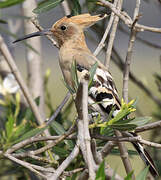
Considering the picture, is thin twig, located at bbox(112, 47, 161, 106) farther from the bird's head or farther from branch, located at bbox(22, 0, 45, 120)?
branch, located at bbox(22, 0, 45, 120)

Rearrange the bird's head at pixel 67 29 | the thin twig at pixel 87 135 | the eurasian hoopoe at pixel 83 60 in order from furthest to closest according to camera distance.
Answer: the bird's head at pixel 67 29, the eurasian hoopoe at pixel 83 60, the thin twig at pixel 87 135

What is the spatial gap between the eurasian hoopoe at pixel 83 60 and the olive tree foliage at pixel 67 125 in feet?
0.28

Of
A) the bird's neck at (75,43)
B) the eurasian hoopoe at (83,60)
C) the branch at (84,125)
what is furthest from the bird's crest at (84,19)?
the branch at (84,125)

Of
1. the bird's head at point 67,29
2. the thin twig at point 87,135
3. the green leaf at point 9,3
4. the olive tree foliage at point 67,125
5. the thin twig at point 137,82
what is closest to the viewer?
the thin twig at point 87,135

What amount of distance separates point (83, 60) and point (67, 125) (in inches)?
18.1

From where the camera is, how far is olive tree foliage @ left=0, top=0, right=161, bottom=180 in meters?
1.41

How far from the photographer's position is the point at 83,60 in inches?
106

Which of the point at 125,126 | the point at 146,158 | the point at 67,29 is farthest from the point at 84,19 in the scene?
the point at 125,126

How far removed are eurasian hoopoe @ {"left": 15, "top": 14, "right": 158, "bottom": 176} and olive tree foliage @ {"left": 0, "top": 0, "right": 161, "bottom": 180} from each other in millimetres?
85

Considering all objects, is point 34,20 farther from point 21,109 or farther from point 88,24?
point 21,109

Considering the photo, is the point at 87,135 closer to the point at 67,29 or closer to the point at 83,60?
the point at 83,60

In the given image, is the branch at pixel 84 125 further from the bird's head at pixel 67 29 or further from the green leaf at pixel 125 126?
the bird's head at pixel 67 29

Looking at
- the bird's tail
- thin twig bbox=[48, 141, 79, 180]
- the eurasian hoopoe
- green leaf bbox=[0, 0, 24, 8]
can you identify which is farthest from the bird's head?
thin twig bbox=[48, 141, 79, 180]

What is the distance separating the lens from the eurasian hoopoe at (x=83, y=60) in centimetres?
246
